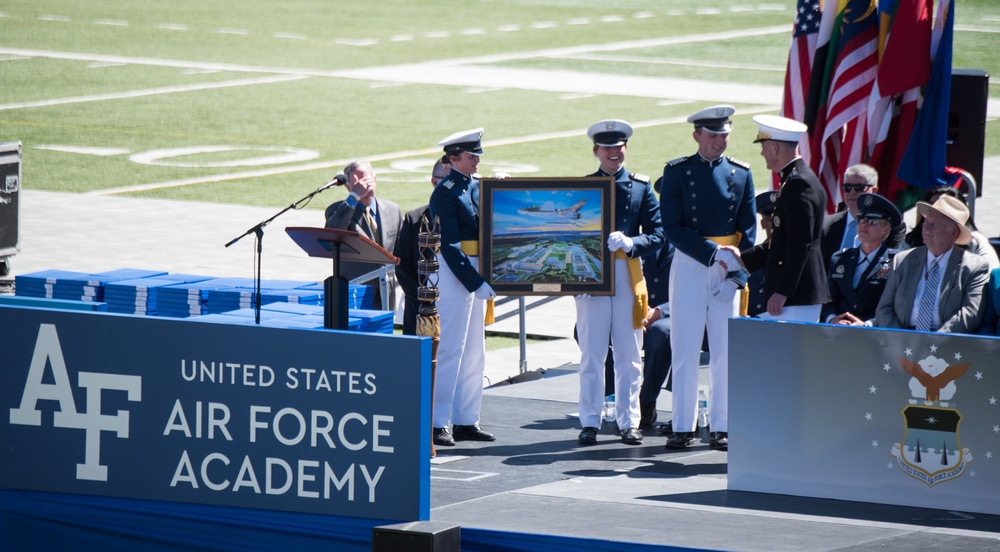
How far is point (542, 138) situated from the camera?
27281 mm

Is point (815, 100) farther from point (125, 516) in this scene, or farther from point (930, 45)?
point (125, 516)

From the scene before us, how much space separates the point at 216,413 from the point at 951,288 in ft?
14.6

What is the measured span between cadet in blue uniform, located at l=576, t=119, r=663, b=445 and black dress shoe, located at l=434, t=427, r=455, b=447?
2.91 ft

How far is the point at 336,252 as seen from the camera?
30.8 ft

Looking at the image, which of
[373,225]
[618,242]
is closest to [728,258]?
[618,242]

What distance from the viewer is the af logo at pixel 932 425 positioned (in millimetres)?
9094

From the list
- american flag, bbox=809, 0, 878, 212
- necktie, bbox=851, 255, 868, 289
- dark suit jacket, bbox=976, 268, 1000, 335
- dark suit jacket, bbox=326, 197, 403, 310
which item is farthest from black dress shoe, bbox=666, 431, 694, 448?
american flag, bbox=809, 0, 878, 212

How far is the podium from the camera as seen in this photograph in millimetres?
8531

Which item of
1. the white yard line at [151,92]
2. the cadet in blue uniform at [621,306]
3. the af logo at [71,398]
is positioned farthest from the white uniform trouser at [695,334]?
the white yard line at [151,92]

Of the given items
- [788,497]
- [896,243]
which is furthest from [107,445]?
[896,243]

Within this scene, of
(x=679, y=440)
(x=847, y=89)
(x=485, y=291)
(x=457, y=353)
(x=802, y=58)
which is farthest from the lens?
(x=802, y=58)

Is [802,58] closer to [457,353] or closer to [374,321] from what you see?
[457,353]

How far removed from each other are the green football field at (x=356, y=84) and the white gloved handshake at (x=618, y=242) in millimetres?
10209

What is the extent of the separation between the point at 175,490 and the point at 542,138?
1956 centimetres
